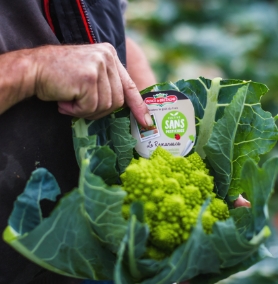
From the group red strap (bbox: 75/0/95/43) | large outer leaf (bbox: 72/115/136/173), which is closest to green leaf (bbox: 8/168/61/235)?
large outer leaf (bbox: 72/115/136/173)

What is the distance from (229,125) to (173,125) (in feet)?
0.39

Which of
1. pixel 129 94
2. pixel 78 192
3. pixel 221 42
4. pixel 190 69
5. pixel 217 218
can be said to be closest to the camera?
pixel 78 192

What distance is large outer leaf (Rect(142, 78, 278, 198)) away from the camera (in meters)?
0.90

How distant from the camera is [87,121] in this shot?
3.00 feet

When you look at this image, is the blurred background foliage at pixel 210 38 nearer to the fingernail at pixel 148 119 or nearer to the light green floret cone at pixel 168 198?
the fingernail at pixel 148 119

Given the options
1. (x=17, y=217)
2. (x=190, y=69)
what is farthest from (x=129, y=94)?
(x=190, y=69)

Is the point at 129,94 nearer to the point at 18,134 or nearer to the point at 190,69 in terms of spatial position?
the point at 18,134

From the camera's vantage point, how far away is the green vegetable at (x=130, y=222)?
0.72 metres

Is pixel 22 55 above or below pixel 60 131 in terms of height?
above

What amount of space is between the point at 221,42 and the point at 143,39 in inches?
20.6

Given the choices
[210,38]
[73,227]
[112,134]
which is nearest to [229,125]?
[112,134]

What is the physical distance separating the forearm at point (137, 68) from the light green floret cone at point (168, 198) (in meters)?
0.56

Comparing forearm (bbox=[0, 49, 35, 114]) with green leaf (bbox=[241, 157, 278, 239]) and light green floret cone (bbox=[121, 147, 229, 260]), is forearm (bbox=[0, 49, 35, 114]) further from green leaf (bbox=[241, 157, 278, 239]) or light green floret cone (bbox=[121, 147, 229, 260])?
green leaf (bbox=[241, 157, 278, 239])

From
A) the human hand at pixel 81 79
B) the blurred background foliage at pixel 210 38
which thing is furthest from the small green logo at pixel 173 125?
the blurred background foliage at pixel 210 38
